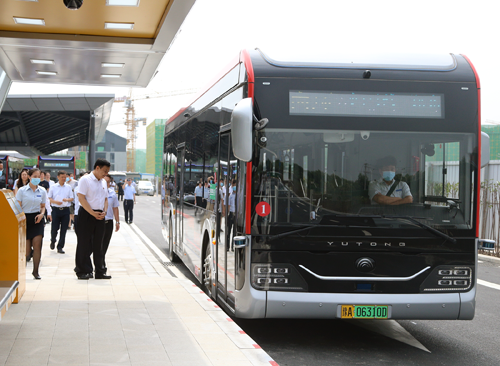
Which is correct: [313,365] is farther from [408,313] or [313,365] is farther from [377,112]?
[377,112]

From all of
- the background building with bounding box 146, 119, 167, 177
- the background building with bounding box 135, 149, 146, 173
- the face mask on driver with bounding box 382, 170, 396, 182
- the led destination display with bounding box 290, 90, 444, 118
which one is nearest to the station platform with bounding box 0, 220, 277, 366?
the face mask on driver with bounding box 382, 170, 396, 182

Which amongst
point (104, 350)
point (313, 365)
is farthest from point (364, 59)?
point (104, 350)

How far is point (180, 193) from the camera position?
11016mm

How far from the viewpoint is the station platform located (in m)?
4.89

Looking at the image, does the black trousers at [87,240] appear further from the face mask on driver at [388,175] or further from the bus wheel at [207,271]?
the face mask on driver at [388,175]

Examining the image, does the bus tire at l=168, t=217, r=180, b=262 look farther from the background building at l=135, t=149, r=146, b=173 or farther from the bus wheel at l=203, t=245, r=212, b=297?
the background building at l=135, t=149, r=146, b=173

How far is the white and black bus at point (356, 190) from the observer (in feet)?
19.5

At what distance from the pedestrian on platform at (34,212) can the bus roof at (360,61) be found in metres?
4.84

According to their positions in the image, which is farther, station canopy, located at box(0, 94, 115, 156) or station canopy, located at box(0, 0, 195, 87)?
station canopy, located at box(0, 94, 115, 156)

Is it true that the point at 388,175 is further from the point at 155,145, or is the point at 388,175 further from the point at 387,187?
the point at 155,145

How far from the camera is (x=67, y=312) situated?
6.52 m

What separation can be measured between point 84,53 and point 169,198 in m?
5.49

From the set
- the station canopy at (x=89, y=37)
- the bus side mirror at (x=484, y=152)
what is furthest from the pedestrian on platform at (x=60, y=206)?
the bus side mirror at (x=484, y=152)

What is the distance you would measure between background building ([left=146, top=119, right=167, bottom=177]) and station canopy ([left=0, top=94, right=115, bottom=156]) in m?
83.5
